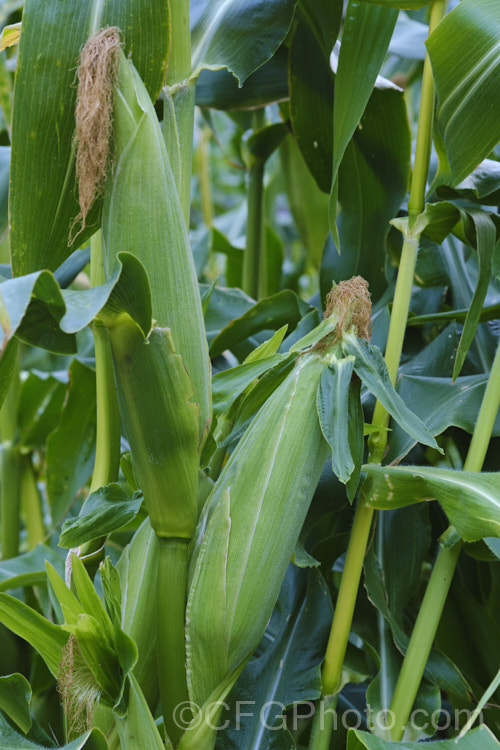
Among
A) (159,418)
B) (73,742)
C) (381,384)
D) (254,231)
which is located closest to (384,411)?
(381,384)

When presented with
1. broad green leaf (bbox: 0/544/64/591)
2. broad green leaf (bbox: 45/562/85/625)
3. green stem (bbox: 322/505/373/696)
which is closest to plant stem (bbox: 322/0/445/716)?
green stem (bbox: 322/505/373/696)

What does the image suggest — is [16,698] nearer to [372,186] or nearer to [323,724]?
[323,724]

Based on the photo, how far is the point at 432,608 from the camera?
1.77 ft

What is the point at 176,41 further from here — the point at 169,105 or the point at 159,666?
the point at 159,666

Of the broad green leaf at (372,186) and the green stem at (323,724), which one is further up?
the broad green leaf at (372,186)

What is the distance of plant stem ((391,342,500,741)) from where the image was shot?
532mm

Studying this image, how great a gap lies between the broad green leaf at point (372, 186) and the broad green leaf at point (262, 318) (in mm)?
45

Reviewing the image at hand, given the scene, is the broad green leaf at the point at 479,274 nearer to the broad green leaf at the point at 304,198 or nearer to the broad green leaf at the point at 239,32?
the broad green leaf at the point at 239,32

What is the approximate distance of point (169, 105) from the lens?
19.5 inches

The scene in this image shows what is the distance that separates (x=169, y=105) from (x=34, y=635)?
0.37 metres

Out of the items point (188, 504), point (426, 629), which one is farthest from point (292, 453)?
point (426, 629)

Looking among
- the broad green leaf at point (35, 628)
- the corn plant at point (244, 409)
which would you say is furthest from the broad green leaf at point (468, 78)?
the broad green leaf at point (35, 628)

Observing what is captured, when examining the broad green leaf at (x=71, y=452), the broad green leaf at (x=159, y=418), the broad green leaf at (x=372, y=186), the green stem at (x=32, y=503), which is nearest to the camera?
the broad green leaf at (x=159, y=418)

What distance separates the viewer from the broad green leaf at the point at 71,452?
866mm
